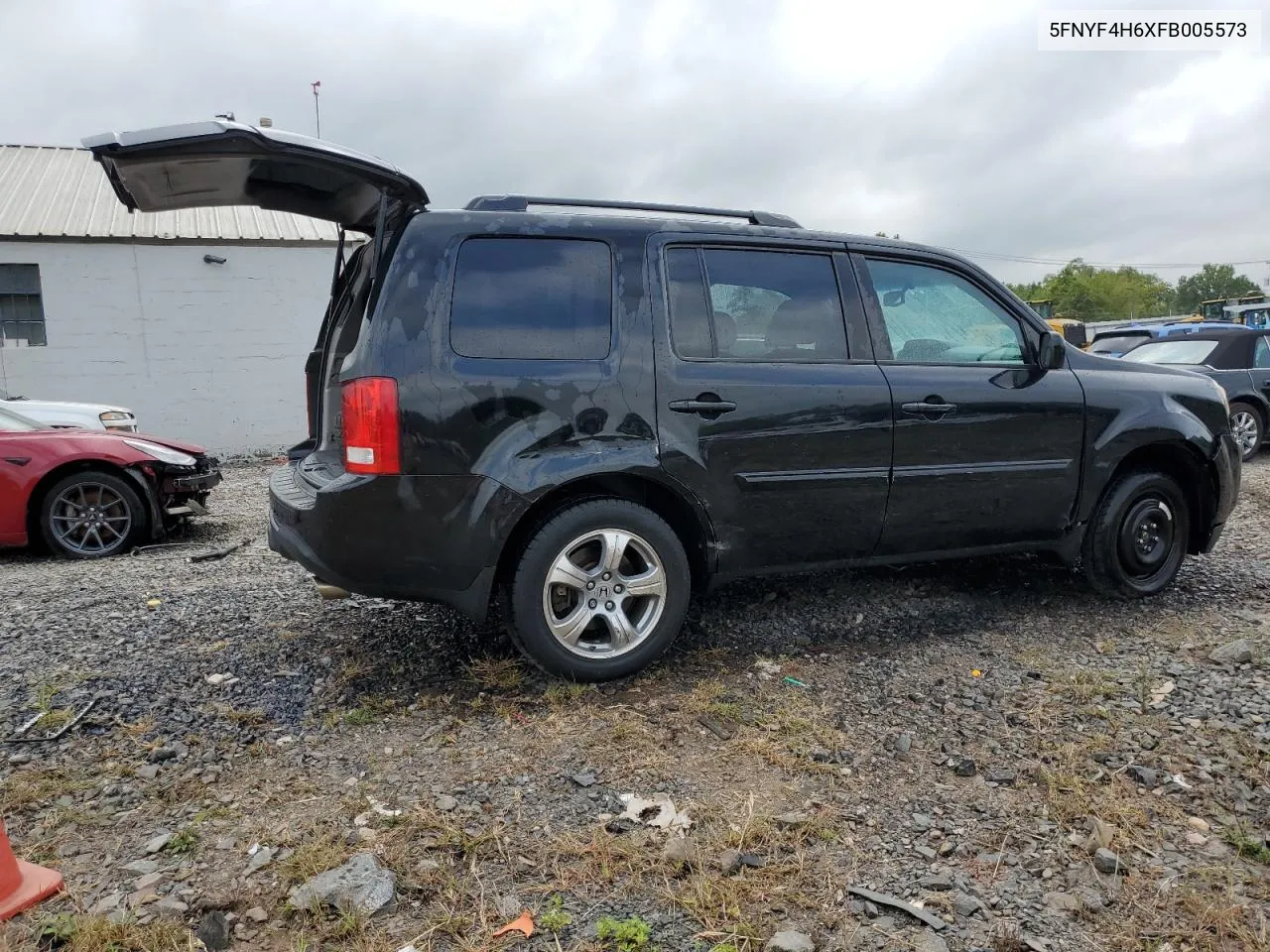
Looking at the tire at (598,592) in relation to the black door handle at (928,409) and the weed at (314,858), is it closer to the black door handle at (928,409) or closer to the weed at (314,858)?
the weed at (314,858)

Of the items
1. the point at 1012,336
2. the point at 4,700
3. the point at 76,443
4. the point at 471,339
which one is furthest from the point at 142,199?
the point at 1012,336

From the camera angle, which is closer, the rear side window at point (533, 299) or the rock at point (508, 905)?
the rock at point (508, 905)

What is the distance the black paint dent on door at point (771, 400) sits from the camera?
3.58 meters

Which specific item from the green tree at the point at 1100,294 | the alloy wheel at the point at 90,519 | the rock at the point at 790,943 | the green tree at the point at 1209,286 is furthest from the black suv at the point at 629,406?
the green tree at the point at 1209,286

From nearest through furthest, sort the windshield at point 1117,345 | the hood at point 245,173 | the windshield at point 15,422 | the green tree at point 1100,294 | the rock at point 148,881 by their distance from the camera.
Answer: the rock at point 148,881 → the hood at point 245,173 → the windshield at point 15,422 → the windshield at point 1117,345 → the green tree at point 1100,294

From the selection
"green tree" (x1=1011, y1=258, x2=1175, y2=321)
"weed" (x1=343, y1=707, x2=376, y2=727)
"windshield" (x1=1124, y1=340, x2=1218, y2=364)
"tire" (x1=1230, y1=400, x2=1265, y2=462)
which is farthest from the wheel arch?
"green tree" (x1=1011, y1=258, x2=1175, y2=321)

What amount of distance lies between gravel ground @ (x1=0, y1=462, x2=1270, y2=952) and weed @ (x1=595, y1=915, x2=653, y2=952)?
18 mm

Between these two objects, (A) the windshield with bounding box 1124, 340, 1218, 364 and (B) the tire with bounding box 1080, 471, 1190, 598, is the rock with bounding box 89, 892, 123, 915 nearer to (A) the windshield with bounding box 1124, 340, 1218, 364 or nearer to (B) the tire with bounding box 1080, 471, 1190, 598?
(B) the tire with bounding box 1080, 471, 1190, 598

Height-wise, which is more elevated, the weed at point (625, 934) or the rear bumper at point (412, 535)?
the rear bumper at point (412, 535)

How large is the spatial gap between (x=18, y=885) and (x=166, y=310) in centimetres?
1370

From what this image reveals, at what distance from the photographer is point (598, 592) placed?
11.4 feet

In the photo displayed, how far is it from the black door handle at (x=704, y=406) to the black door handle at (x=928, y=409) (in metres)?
0.88

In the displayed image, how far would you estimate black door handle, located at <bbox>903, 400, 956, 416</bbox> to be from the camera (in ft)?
12.9

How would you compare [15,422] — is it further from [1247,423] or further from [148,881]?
[1247,423]
